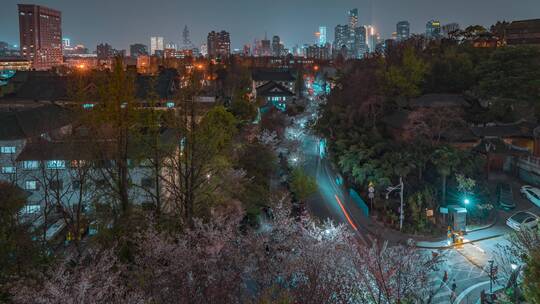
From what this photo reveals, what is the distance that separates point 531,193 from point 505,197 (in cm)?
142

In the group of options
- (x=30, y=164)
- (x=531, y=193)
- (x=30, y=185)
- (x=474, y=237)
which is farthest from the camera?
(x=531, y=193)

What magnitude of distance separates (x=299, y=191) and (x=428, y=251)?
18.8 ft

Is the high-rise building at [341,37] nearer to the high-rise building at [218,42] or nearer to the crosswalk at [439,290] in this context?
the high-rise building at [218,42]

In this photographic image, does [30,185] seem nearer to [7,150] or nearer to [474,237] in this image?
[7,150]

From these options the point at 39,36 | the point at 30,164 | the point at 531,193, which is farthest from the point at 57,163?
the point at 39,36

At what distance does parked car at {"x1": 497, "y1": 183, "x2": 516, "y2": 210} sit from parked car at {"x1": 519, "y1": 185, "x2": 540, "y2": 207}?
0.57m

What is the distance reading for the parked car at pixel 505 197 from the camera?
749 inches

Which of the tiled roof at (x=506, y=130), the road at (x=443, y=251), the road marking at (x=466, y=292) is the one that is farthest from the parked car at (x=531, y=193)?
the road marking at (x=466, y=292)

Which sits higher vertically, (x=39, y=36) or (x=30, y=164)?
(x=39, y=36)

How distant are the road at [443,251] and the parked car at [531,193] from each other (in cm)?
32

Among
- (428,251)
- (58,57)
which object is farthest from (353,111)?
(58,57)

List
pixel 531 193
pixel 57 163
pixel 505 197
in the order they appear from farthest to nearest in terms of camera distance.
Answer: pixel 531 193
pixel 505 197
pixel 57 163

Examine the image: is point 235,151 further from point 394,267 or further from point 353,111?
point 394,267

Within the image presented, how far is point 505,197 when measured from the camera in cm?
1941
